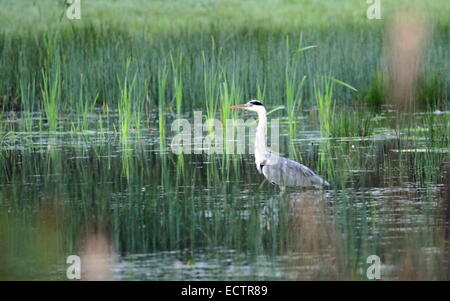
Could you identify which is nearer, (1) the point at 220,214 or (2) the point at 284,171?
(1) the point at 220,214

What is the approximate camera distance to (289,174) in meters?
8.00

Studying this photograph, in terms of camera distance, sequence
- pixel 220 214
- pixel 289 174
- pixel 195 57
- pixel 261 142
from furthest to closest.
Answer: pixel 195 57, pixel 261 142, pixel 289 174, pixel 220 214

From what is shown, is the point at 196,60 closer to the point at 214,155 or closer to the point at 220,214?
the point at 214,155

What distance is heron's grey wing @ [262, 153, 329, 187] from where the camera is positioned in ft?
25.7

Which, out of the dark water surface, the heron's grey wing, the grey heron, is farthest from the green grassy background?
the heron's grey wing

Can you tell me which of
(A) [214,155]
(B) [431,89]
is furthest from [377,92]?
(A) [214,155]

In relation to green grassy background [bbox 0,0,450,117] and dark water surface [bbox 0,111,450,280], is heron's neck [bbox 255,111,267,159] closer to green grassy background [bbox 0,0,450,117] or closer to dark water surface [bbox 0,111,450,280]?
dark water surface [bbox 0,111,450,280]

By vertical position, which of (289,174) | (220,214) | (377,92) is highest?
(377,92)

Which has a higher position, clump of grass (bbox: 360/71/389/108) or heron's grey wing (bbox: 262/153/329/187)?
clump of grass (bbox: 360/71/389/108)

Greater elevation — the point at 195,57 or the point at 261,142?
the point at 195,57

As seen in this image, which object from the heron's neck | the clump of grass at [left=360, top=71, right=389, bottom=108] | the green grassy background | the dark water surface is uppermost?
the green grassy background

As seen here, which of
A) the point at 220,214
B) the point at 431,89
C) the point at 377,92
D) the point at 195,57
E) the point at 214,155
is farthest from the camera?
the point at 195,57
